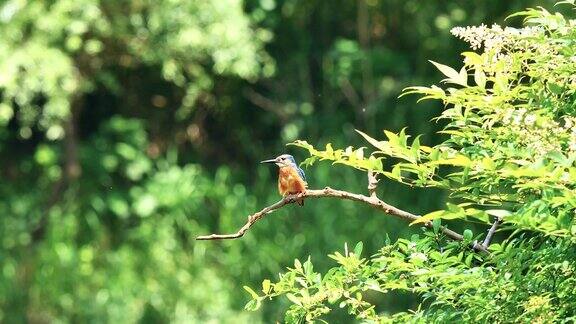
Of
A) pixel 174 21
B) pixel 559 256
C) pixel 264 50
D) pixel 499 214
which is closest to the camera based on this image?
pixel 499 214

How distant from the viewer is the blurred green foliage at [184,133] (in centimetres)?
852

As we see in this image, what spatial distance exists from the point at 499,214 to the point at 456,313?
16.3 inches

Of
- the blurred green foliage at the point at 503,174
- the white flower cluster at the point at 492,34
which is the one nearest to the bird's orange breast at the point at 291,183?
the blurred green foliage at the point at 503,174

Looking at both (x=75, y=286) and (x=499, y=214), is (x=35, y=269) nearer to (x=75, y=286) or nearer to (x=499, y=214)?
(x=75, y=286)

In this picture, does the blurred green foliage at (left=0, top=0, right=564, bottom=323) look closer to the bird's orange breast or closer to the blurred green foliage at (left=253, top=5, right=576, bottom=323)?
the bird's orange breast

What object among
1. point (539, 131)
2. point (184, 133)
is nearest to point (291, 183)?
point (539, 131)

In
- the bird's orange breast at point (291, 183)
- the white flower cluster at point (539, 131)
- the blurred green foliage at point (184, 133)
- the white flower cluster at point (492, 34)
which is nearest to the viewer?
the white flower cluster at point (539, 131)

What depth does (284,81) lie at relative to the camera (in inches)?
382

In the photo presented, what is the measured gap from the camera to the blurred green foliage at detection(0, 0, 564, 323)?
8523mm

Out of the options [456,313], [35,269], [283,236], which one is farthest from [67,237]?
[456,313]

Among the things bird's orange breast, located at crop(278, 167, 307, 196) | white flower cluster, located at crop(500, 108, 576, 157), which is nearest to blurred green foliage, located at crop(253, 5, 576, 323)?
white flower cluster, located at crop(500, 108, 576, 157)

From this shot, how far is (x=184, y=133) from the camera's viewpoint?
9.95 m

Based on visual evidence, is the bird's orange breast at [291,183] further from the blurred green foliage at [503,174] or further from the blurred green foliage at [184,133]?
the blurred green foliage at [184,133]

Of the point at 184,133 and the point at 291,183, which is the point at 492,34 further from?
the point at 184,133
